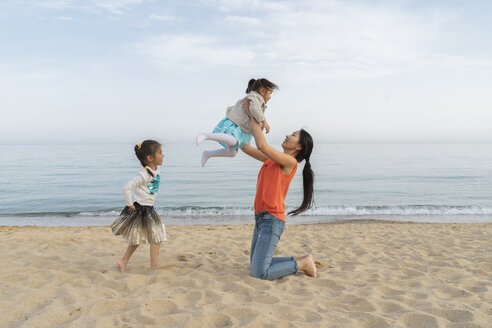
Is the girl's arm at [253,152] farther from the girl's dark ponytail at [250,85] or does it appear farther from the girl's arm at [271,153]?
the girl's dark ponytail at [250,85]

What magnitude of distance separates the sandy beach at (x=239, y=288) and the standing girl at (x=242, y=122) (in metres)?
1.55

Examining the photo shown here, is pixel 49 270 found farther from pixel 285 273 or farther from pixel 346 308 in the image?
pixel 346 308

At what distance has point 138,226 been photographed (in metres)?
4.15

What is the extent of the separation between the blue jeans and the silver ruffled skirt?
117 cm

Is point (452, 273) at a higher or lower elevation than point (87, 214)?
higher

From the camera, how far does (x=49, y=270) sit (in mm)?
4293

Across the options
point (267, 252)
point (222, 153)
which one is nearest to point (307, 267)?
point (267, 252)

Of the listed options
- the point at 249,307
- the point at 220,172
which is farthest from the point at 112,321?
the point at 220,172

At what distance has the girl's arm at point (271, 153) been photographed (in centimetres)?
360

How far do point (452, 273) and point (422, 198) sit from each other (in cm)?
A: 1431

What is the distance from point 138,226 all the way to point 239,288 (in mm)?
1456

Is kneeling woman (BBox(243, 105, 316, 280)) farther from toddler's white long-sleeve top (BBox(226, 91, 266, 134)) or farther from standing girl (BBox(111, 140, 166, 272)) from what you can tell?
standing girl (BBox(111, 140, 166, 272))

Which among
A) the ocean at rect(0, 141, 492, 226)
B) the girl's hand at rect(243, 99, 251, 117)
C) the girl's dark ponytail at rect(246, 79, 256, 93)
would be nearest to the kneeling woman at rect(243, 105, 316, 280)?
the girl's hand at rect(243, 99, 251, 117)

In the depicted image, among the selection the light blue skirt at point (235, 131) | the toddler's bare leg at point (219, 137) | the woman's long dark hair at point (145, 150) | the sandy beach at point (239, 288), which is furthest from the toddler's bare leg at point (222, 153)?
the sandy beach at point (239, 288)
